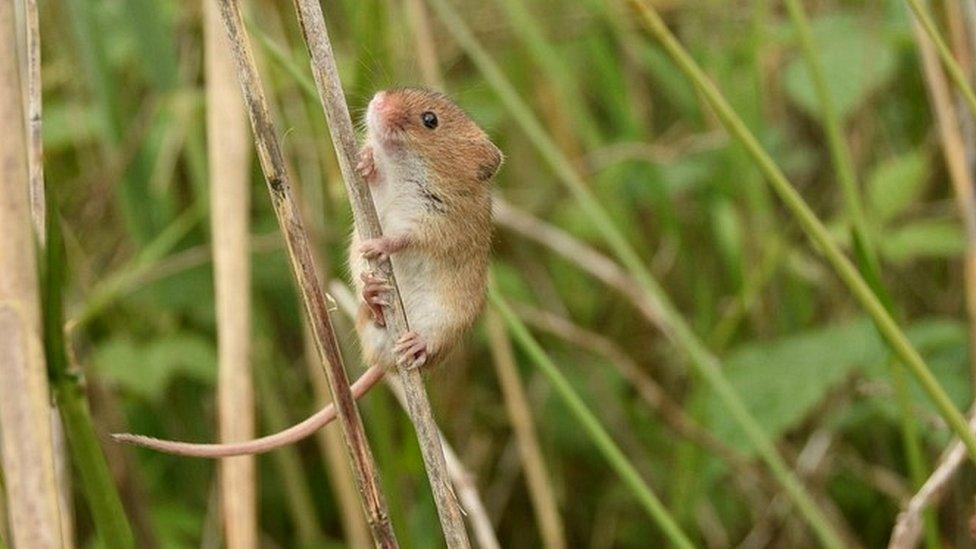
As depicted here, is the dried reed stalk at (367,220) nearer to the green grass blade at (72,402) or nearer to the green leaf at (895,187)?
the green grass blade at (72,402)

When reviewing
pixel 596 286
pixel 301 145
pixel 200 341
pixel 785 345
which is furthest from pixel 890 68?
pixel 200 341

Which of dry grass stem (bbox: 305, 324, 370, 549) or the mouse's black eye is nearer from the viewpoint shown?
the mouse's black eye

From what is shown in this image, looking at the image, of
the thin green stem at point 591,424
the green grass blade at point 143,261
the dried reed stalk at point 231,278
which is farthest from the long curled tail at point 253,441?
the green grass blade at point 143,261

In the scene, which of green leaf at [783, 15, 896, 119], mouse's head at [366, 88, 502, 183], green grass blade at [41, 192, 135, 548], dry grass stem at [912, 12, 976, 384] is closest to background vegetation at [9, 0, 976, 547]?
green leaf at [783, 15, 896, 119]

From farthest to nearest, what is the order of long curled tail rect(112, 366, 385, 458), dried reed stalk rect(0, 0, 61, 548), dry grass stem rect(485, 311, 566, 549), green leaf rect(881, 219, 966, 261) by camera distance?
1. green leaf rect(881, 219, 966, 261)
2. dry grass stem rect(485, 311, 566, 549)
3. long curled tail rect(112, 366, 385, 458)
4. dried reed stalk rect(0, 0, 61, 548)

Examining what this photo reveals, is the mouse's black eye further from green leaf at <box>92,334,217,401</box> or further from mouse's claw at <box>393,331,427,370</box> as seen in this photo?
green leaf at <box>92,334,217,401</box>

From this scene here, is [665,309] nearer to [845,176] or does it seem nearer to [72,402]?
[845,176]
